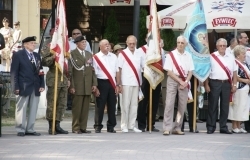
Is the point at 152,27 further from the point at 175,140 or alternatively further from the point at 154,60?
the point at 175,140

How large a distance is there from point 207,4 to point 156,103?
4.02 metres

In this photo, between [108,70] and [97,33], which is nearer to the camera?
[108,70]

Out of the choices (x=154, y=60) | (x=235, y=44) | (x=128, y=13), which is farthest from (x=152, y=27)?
(x=128, y=13)

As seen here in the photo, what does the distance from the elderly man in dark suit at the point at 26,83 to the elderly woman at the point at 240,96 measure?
4.22 metres

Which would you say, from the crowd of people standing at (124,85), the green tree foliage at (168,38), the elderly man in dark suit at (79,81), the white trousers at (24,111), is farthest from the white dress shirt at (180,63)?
the green tree foliage at (168,38)

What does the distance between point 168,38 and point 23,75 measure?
22.5 ft

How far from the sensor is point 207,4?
20609 millimetres

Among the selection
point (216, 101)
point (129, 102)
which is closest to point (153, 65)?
point (129, 102)

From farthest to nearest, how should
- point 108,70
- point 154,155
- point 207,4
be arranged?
point 207,4 → point 108,70 → point 154,155

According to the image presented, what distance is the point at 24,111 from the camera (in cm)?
1627

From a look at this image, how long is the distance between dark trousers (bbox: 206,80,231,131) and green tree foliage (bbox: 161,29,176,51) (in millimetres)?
4572

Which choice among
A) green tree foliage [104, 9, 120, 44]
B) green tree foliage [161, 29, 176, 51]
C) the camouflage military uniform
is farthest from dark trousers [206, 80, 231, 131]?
green tree foliage [104, 9, 120, 44]

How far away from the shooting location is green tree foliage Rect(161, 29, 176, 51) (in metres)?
22.0

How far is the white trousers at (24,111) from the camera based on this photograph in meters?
16.2
